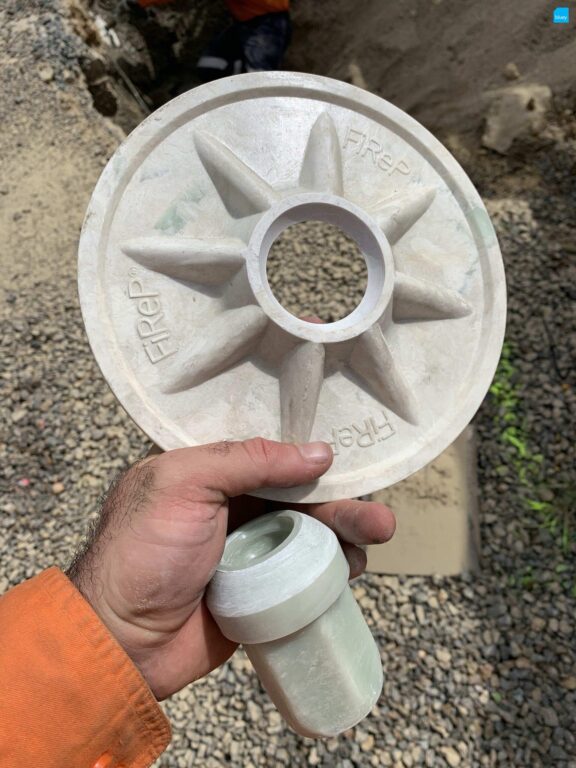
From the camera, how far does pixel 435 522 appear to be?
2967 millimetres

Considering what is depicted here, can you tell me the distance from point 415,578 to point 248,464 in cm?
164

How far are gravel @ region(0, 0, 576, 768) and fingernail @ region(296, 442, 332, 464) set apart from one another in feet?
4.51

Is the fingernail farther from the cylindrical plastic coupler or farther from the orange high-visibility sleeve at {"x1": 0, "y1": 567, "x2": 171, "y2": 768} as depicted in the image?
the orange high-visibility sleeve at {"x1": 0, "y1": 567, "x2": 171, "y2": 768}

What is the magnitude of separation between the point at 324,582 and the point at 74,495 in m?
1.94

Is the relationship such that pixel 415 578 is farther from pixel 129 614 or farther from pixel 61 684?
pixel 61 684

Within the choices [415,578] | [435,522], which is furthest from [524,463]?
[415,578]

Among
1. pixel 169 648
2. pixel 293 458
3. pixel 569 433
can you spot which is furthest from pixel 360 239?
pixel 569 433

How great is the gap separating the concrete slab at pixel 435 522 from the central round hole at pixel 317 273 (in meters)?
1.03

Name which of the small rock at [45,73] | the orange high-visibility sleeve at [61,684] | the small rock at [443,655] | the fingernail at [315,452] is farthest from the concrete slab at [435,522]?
the small rock at [45,73]

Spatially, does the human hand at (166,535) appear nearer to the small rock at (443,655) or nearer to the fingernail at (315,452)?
the fingernail at (315,452)

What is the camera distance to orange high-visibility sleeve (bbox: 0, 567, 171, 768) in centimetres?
137

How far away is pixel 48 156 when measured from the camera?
3.54 m

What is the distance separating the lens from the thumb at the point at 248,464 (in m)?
1.58

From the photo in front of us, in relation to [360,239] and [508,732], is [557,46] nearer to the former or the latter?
[360,239]
